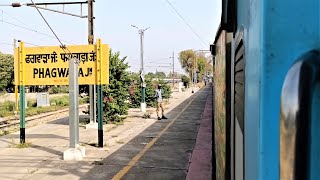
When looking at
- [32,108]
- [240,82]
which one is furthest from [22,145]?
[32,108]

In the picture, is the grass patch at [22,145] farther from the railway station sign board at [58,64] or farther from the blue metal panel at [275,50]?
the blue metal panel at [275,50]

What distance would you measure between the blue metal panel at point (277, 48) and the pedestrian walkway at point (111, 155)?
669 centimetres

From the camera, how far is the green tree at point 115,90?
18.4 metres

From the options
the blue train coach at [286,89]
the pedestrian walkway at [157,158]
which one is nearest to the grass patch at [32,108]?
the pedestrian walkway at [157,158]

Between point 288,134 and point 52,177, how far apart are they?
330 inches

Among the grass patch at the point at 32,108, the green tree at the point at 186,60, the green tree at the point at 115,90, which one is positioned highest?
the green tree at the point at 186,60

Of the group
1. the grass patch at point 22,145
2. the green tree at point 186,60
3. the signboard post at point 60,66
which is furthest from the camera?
the green tree at point 186,60

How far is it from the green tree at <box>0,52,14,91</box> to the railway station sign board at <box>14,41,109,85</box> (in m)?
54.4

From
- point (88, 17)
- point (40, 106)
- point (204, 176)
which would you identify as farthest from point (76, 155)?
point (40, 106)

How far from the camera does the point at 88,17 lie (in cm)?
1667

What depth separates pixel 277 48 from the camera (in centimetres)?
83

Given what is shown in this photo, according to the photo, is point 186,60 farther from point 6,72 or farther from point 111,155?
point 111,155

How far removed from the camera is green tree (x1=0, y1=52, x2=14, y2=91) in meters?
64.6

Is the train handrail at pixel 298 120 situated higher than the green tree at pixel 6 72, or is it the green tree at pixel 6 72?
the green tree at pixel 6 72
